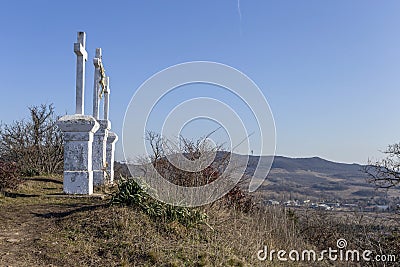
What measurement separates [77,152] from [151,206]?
301 cm

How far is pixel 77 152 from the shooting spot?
9.06 metres

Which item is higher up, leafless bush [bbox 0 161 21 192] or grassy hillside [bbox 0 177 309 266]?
leafless bush [bbox 0 161 21 192]

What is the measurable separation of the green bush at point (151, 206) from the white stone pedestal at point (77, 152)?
2012 millimetres

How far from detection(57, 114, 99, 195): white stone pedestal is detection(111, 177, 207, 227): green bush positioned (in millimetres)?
2012

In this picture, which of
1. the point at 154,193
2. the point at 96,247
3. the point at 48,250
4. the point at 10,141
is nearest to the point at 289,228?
the point at 154,193

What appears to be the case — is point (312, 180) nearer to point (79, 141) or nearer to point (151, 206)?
point (79, 141)

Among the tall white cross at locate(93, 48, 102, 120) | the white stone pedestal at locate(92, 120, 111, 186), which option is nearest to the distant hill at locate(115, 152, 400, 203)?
the white stone pedestal at locate(92, 120, 111, 186)

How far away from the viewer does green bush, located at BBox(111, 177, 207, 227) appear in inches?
264

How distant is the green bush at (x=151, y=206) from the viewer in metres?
6.70

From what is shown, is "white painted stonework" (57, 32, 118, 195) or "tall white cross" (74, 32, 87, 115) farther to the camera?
"tall white cross" (74, 32, 87, 115)

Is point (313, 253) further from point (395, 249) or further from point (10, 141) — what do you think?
point (10, 141)

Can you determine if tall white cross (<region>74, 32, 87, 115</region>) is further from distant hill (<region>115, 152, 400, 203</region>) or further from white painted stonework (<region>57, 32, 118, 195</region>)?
distant hill (<region>115, 152, 400, 203</region>)

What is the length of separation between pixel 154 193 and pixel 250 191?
326 cm

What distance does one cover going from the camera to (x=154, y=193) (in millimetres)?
7160
